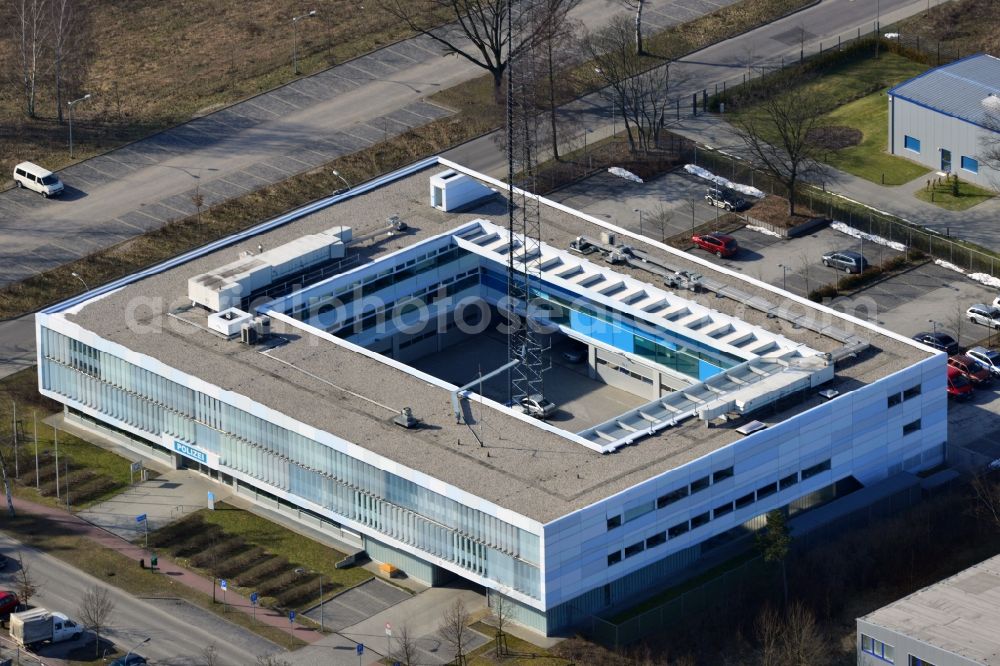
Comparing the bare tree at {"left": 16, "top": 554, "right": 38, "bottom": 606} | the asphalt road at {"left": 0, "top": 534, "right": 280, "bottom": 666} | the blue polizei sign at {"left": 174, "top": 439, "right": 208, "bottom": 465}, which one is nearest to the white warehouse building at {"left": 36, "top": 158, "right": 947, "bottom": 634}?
the blue polizei sign at {"left": 174, "top": 439, "right": 208, "bottom": 465}

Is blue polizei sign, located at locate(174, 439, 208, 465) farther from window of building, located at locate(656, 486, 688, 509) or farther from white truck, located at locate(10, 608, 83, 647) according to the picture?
window of building, located at locate(656, 486, 688, 509)

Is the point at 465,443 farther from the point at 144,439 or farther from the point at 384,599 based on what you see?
the point at 144,439

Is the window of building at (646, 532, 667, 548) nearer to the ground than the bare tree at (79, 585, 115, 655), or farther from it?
farther from it

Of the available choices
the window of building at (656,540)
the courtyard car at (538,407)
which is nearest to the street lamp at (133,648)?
the courtyard car at (538,407)

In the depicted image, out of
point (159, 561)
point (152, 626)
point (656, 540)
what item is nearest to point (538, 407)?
point (656, 540)

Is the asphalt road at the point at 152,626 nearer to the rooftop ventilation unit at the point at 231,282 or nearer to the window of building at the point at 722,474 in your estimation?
the rooftop ventilation unit at the point at 231,282

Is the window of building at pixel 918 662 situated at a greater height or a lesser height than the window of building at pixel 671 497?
lesser

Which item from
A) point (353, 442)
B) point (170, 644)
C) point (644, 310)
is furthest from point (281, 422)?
point (644, 310)
